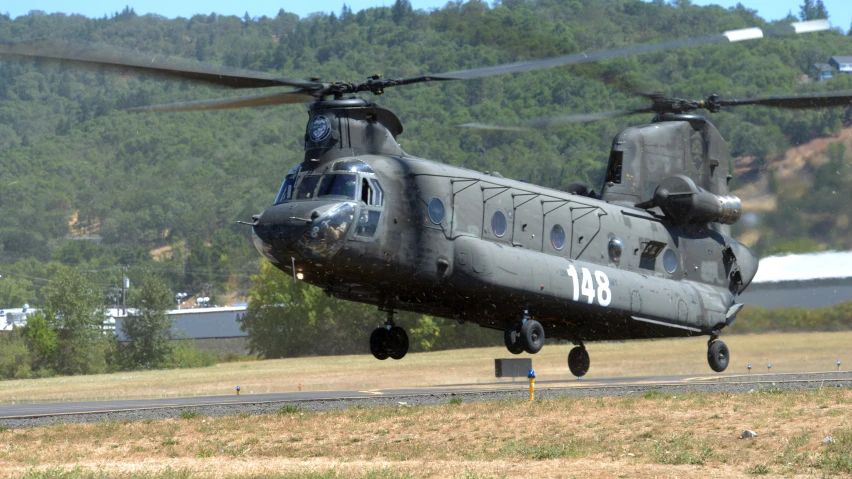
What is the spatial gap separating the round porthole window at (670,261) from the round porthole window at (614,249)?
2.30 meters

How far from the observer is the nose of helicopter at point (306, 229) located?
2367 cm

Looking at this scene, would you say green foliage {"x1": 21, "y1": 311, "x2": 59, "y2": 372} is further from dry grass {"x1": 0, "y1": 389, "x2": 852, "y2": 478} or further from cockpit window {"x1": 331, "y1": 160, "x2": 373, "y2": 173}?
cockpit window {"x1": 331, "y1": 160, "x2": 373, "y2": 173}

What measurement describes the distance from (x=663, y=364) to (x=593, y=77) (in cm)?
3181

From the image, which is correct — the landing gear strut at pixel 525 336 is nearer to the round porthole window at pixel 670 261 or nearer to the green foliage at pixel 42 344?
the round porthole window at pixel 670 261

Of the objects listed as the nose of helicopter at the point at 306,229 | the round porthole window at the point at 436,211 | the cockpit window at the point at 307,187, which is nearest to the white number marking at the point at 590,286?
the round porthole window at the point at 436,211

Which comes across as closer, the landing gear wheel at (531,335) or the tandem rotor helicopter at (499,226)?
the tandem rotor helicopter at (499,226)

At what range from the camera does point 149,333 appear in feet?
342

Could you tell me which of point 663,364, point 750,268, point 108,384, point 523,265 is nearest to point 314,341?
point 108,384

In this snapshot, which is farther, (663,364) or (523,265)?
(663,364)

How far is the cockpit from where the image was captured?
24406 millimetres

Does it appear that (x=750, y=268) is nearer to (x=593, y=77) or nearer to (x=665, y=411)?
(x=665, y=411)

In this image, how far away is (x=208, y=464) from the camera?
925 inches

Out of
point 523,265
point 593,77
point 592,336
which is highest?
point 593,77

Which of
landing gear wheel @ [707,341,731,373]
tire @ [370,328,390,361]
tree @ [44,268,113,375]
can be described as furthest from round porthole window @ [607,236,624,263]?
tree @ [44,268,113,375]
